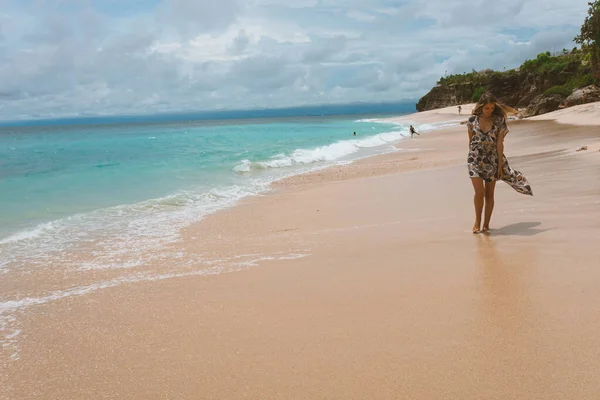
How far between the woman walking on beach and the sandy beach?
1.22 feet

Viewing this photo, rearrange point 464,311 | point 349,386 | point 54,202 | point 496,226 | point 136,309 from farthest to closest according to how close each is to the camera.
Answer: point 54,202, point 496,226, point 136,309, point 464,311, point 349,386

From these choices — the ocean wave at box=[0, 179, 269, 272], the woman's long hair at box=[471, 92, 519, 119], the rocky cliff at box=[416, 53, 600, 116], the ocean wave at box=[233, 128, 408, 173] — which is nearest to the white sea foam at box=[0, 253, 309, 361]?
the ocean wave at box=[0, 179, 269, 272]

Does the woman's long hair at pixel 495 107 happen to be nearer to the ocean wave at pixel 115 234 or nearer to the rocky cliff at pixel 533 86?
the ocean wave at pixel 115 234

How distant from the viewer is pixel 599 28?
115 feet

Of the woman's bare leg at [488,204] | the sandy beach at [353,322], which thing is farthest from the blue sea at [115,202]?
the woman's bare leg at [488,204]

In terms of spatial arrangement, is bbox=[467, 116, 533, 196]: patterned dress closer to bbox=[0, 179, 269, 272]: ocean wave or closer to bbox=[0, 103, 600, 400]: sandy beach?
bbox=[0, 103, 600, 400]: sandy beach

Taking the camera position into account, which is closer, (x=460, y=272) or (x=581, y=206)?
(x=460, y=272)

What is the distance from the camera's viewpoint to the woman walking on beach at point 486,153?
602cm

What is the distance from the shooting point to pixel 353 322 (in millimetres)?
3650

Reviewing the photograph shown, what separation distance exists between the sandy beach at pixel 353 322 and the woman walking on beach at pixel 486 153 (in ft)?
1.22

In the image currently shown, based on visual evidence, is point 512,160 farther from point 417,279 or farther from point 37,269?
point 37,269

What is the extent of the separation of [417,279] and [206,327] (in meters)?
1.94

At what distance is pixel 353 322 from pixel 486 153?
3.49 metres

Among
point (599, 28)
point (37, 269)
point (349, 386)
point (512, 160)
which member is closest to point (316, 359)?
point (349, 386)
